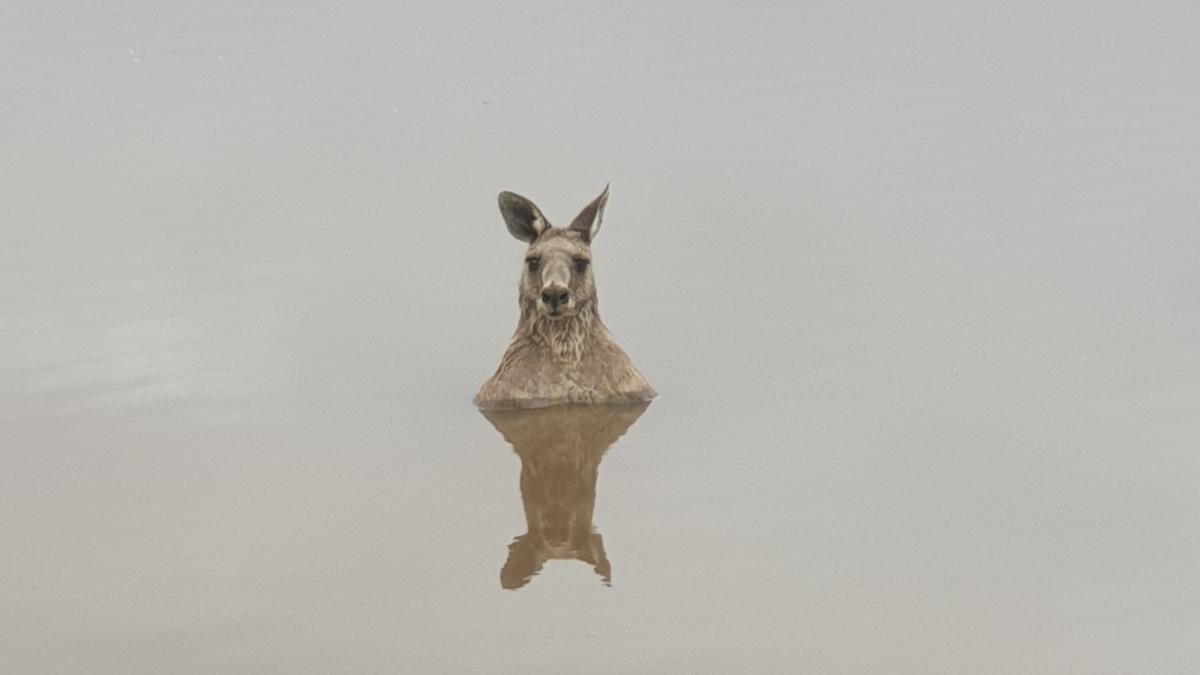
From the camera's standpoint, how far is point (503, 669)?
980 centimetres

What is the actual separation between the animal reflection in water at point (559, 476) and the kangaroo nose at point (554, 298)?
69cm

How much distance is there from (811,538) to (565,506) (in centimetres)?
143

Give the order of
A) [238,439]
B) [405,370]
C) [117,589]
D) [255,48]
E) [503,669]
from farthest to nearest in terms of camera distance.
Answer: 1. [255,48]
2. [405,370]
3. [238,439]
4. [117,589]
5. [503,669]

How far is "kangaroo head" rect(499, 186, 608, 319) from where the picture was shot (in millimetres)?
13453

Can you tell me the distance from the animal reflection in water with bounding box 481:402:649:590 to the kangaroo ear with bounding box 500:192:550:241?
3.63 ft

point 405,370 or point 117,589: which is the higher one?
point 405,370

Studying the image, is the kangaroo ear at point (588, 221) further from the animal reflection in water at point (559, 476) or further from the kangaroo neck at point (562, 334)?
the animal reflection in water at point (559, 476)

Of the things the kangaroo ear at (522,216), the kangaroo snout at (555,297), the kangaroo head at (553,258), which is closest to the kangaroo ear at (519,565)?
the kangaroo snout at (555,297)

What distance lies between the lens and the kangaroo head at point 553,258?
44.1 feet

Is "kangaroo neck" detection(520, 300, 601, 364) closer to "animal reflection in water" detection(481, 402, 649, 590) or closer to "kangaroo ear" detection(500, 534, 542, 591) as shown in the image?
"animal reflection in water" detection(481, 402, 649, 590)

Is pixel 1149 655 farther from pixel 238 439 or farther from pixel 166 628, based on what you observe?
pixel 238 439

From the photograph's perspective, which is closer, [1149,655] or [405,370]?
[1149,655]

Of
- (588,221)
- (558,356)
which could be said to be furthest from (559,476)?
(588,221)

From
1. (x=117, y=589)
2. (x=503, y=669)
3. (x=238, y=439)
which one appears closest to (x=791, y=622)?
(x=503, y=669)
